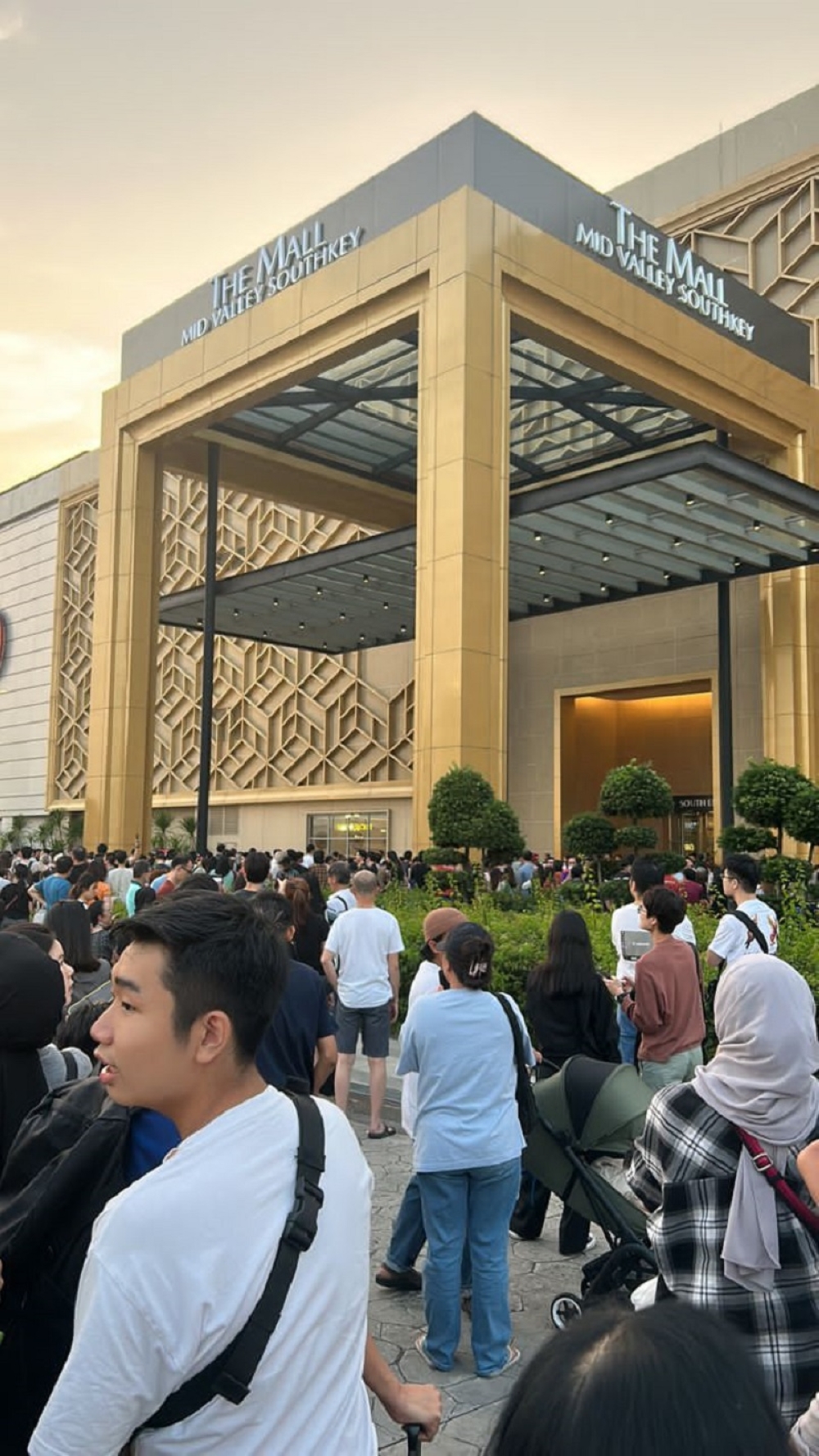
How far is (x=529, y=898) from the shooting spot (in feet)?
47.8

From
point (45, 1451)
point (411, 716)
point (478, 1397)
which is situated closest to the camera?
point (45, 1451)

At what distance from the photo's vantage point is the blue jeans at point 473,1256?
415 cm

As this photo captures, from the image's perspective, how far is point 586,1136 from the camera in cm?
456

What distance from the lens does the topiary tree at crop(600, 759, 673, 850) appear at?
59.4 ft

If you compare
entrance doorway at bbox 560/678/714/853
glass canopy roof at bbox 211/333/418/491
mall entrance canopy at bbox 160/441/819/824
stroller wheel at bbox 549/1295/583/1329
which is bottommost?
stroller wheel at bbox 549/1295/583/1329

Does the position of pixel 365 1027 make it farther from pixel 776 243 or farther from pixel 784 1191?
pixel 776 243

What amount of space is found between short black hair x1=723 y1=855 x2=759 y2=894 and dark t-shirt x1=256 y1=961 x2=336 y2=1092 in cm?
361

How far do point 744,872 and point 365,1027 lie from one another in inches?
114

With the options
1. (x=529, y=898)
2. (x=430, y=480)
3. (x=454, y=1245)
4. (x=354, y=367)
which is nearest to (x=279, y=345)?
(x=354, y=367)

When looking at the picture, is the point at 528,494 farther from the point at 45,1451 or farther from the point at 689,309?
the point at 45,1451

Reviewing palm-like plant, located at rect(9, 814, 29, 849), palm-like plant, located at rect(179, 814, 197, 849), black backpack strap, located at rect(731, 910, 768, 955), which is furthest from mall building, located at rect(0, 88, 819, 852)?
black backpack strap, located at rect(731, 910, 768, 955)

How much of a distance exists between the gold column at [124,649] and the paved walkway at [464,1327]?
66.4 feet

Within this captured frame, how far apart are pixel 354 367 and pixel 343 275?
2602 mm

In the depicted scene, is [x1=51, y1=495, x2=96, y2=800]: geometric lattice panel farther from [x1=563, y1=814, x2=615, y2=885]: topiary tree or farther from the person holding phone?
the person holding phone
